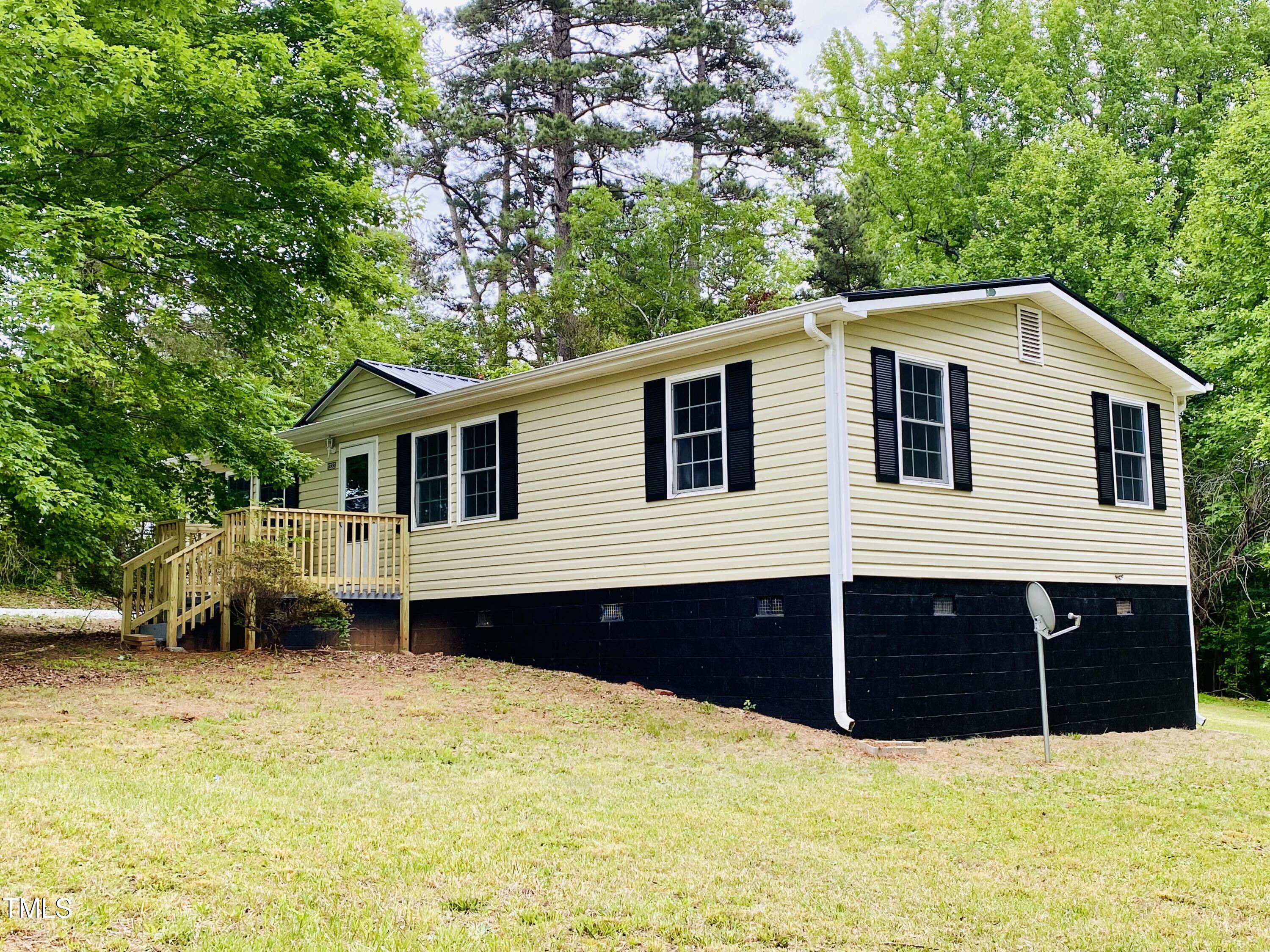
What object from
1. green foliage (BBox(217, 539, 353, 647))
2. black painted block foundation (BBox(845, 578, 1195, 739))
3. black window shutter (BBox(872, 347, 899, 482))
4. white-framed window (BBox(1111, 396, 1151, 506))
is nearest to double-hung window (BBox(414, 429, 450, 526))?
green foliage (BBox(217, 539, 353, 647))

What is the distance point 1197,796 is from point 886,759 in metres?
2.42

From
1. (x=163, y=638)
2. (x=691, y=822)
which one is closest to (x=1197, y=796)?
(x=691, y=822)

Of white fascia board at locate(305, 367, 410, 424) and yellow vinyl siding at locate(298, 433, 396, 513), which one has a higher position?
white fascia board at locate(305, 367, 410, 424)

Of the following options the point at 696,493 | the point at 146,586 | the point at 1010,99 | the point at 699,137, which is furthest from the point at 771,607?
the point at 699,137

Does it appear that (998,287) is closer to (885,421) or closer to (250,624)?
(885,421)

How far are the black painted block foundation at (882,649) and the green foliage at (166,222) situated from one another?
4.30 meters

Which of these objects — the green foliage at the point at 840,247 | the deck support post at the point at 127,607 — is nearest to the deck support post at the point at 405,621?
the deck support post at the point at 127,607

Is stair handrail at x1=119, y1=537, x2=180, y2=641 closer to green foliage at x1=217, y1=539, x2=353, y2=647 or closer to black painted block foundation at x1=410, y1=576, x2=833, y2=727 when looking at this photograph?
green foliage at x1=217, y1=539, x2=353, y2=647

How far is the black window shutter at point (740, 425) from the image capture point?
469 inches

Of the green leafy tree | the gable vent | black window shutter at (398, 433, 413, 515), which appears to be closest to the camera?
the gable vent

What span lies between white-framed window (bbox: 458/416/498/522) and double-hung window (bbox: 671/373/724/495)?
306 cm

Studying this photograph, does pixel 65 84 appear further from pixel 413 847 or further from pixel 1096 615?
pixel 1096 615

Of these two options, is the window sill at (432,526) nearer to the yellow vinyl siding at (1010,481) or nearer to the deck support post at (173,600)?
the deck support post at (173,600)

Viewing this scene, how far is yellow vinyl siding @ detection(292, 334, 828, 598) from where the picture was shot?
1146 cm
